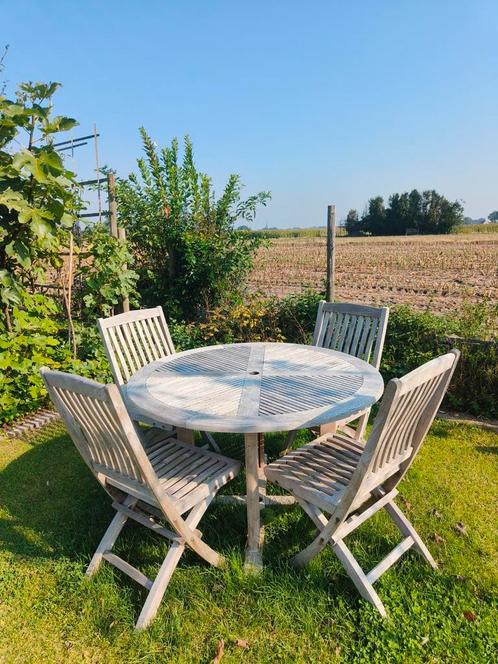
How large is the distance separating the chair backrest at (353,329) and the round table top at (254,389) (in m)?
0.35

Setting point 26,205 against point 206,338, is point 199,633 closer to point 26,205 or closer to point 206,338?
point 26,205

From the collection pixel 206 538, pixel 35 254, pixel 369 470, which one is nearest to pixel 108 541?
pixel 206 538

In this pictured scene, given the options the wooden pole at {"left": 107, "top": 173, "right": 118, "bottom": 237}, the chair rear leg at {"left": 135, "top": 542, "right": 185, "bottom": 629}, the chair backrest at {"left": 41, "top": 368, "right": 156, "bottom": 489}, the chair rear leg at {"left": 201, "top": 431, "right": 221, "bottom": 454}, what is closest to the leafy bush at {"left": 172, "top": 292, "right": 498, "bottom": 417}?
the wooden pole at {"left": 107, "top": 173, "right": 118, "bottom": 237}

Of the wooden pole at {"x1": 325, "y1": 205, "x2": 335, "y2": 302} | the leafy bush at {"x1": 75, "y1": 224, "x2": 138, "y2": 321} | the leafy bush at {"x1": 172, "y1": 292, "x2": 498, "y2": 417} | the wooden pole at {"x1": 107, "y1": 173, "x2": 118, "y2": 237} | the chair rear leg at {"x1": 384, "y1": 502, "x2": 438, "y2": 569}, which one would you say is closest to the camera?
the chair rear leg at {"x1": 384, "y1": 502, "x2": 438, "y2": 569}

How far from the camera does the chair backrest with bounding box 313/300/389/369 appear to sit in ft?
9.78

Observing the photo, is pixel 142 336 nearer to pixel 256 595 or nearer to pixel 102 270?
pixel 102 270

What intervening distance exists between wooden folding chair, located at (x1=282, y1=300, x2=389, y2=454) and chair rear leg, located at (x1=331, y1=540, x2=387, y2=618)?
3.59 ft

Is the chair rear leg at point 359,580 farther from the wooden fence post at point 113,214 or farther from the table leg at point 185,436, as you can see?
the wooden fence post at point 113,214

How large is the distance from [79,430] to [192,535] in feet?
2.31

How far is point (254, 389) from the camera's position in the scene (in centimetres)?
218

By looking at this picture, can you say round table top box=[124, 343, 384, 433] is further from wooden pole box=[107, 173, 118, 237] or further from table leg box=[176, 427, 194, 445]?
wooden pole box=[107, 173, 118, 237]

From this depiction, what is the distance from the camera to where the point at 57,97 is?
349 centimetres

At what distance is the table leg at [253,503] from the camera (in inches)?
77.2

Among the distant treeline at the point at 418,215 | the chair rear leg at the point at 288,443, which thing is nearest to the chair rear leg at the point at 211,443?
the chair rear leg at the point at 288,443
